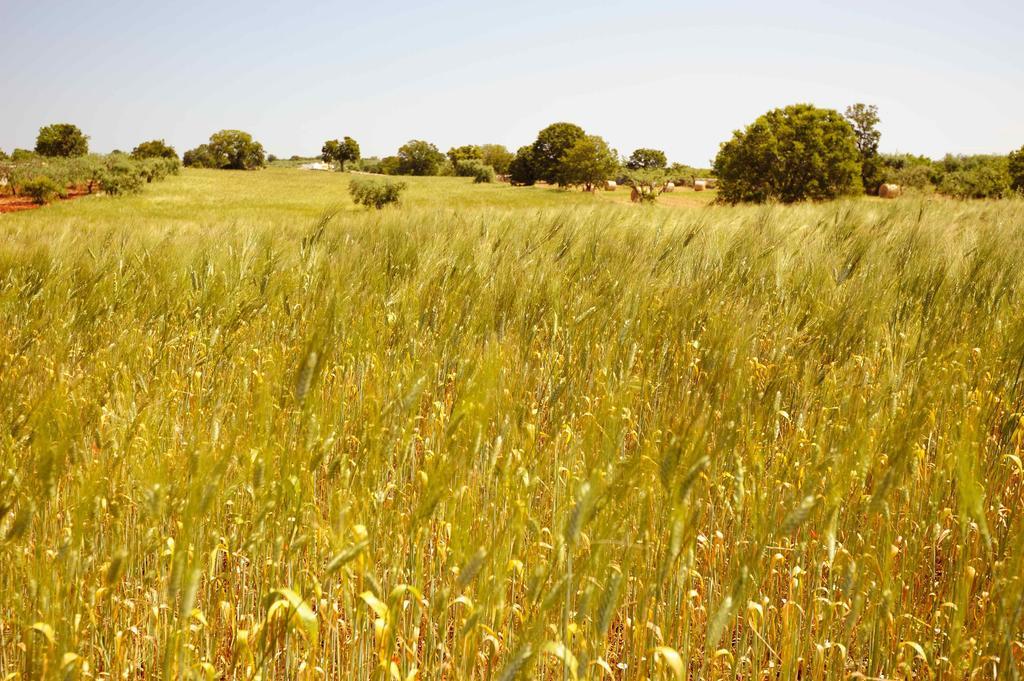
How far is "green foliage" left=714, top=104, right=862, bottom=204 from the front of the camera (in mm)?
22297

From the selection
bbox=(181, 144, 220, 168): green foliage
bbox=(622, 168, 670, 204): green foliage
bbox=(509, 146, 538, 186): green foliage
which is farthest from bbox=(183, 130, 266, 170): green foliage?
bbox=(622, 168, 670, 204): green foliage

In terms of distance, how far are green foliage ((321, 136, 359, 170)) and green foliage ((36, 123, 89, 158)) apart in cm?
3341

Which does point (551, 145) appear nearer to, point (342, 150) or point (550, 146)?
point (550, 146)

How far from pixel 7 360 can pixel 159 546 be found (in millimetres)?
1315

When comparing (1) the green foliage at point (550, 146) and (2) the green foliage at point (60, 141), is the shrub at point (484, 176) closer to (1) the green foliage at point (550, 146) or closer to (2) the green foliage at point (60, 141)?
(1) the green foliage at point (550, 146)

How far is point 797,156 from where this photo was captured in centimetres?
2233

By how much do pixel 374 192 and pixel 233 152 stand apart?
1801 inches

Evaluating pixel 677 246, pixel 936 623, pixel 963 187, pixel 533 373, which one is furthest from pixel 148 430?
pixel 963 187

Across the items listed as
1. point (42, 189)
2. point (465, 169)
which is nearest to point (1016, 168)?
point (42, 189)

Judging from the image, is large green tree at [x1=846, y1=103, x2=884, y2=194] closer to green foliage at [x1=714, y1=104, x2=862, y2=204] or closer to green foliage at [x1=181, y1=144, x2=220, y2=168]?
green foliage at [x1=714, y1=104, x2=862, y2=204]

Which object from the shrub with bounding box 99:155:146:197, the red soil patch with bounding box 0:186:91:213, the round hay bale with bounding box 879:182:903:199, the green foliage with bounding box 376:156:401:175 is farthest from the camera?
the green foliage with bounding box 376:156:401:175

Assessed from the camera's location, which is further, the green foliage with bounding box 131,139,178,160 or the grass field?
the green foliage with bounding box 131,139,178,160

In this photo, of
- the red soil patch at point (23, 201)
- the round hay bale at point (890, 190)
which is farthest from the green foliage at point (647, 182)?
the red soil patch at point (23, 201)

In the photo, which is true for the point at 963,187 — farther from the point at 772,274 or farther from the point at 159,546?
the point at 159,546
